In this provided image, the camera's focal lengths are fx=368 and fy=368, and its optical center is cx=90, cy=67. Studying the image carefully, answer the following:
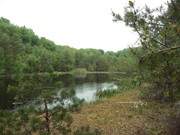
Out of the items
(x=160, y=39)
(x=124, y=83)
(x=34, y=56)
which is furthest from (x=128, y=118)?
(x=34, y=56)

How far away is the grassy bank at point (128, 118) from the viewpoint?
12.3m

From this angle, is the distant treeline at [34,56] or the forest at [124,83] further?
the distant treeline at [34,56]

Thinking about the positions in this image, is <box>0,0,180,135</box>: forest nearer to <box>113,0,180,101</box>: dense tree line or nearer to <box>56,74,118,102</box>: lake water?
<box>113,0,180,101</box>: dense tree line

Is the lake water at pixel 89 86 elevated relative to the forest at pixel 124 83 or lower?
lower

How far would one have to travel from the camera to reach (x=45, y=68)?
10.1 metres

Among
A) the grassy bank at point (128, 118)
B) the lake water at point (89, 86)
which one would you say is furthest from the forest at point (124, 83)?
the lake water at point (89, 86)

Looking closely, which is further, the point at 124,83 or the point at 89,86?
the point at 89,86

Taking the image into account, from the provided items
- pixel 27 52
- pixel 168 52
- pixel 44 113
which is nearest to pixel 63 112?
pixel 44 113

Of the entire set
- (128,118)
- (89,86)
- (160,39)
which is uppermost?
(160,39)

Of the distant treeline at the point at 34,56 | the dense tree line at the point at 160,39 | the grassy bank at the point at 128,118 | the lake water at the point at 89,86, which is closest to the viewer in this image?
the dense tree line at the point at 160,39

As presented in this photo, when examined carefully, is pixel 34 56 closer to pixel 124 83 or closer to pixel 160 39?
pixel 124 83

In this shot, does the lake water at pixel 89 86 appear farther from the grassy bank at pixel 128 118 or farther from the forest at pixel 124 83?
the forest at pixel 124 83

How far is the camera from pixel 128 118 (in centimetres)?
1450

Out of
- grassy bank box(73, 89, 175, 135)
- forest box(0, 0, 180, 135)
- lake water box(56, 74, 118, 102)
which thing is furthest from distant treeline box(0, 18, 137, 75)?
lake water box(56, 74, 118, 102)
